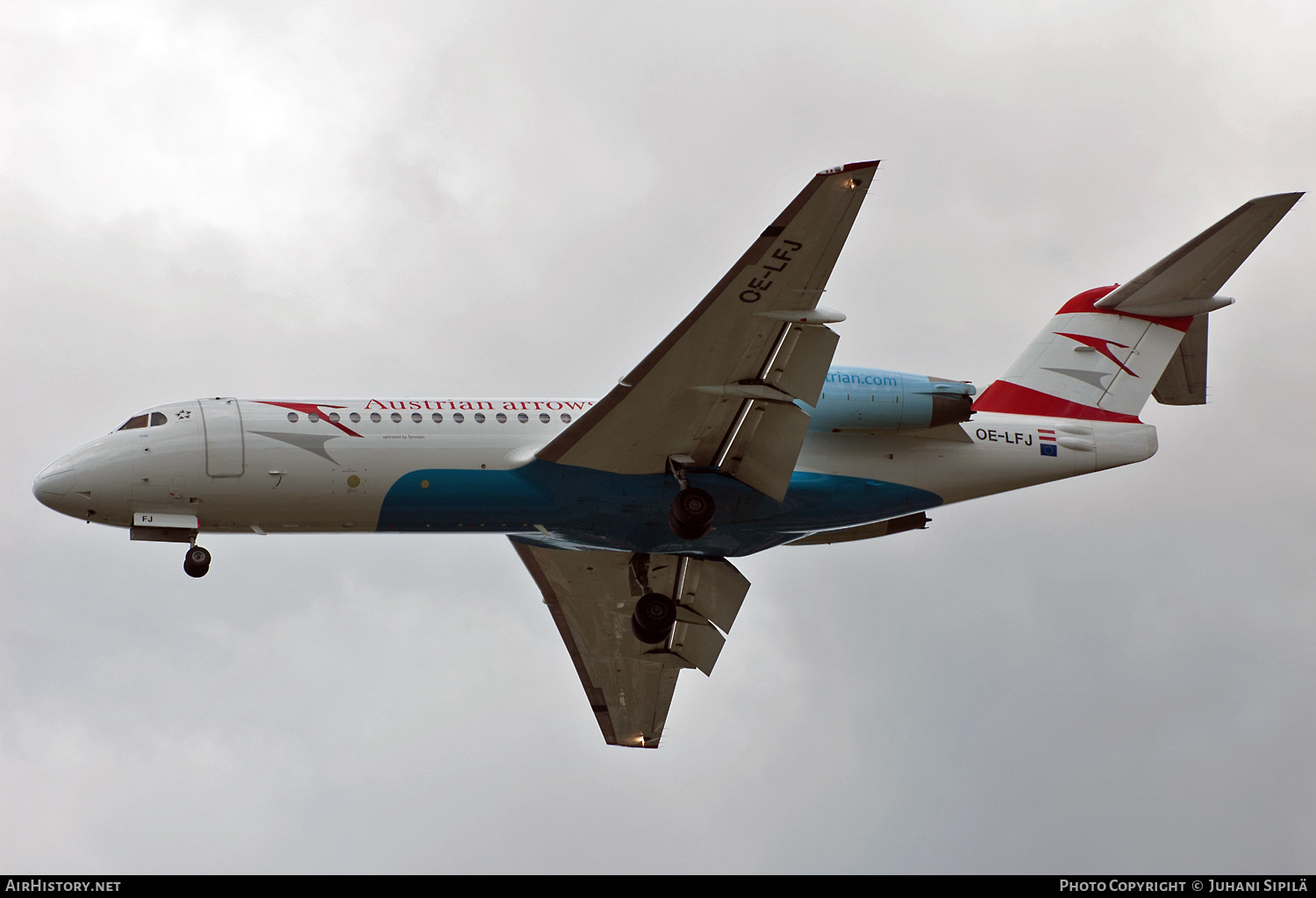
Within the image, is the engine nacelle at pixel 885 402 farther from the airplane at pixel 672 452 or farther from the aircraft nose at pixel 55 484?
the aircraft nose at pixel 55 484

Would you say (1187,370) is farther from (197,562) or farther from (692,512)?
(197,562)

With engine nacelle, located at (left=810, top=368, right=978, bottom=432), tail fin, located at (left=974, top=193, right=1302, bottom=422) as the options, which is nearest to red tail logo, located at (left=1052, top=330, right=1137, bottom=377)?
tail fin, located at (left=974, top=193, right=1302, bottom=422)

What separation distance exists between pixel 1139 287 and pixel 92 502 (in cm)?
1874

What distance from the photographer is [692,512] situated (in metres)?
22.9

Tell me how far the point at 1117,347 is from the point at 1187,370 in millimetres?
A: 1467

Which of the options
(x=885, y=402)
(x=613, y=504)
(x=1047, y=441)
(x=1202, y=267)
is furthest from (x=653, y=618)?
(x=1202, y=267)

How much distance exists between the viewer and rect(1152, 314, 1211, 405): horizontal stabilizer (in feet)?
89.2

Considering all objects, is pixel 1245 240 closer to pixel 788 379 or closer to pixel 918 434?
pixel 918 434

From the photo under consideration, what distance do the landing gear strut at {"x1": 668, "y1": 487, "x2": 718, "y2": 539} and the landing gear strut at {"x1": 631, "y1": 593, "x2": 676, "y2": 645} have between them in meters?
3.79

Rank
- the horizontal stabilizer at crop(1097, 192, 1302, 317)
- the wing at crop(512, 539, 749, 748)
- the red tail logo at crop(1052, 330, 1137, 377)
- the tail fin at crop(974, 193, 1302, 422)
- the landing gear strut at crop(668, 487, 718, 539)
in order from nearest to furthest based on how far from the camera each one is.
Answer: the landing gear strut at crop(668, 487, 718, 539) → the horizontal stabilizer at crop(1097, 192, 1302, 317) → the tail fin at crop(974, 193, 1302, 422) → the wing at crop(512, 539, 749, 748) → the red tail logo at crop(1052, 330, 1137, 377)

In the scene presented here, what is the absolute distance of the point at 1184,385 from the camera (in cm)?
2742

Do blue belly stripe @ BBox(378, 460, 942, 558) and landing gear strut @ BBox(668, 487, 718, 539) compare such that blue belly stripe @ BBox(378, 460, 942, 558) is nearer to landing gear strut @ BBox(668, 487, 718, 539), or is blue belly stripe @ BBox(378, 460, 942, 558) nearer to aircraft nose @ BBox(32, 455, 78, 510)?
landing gear strut @ BBox(668, 487, 718, 539)

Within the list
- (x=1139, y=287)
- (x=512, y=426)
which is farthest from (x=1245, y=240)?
(x=512, y=426)

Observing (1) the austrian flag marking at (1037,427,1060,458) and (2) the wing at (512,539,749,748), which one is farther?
(2) the wing at (512,539,749,748)
